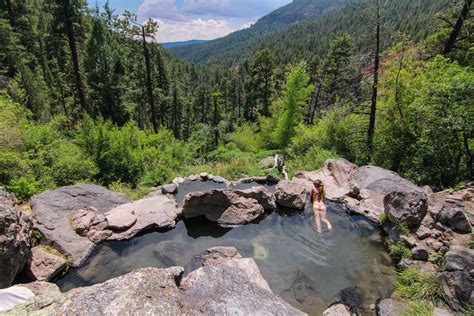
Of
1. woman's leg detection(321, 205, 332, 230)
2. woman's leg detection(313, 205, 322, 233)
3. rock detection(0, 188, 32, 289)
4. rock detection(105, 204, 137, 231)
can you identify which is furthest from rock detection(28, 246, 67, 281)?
woman's leg detection(321, 205, 332, 230)

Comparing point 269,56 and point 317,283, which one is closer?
point 317,283

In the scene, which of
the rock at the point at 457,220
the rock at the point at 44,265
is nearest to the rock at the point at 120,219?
the rock at the point at 44,265

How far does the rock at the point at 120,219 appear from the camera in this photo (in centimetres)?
754

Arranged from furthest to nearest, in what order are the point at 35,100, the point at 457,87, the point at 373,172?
the point at 35,100 → the point at 373,172 → the point at 457,87

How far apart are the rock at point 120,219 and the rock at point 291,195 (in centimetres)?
510

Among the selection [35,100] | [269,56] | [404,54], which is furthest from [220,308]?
[269,56]

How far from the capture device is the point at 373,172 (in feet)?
33.9

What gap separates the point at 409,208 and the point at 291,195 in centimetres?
355

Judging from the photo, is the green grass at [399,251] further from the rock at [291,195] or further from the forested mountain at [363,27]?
the forested mountain at [363,27]

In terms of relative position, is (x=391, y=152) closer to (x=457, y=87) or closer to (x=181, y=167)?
(x=457, y=87)

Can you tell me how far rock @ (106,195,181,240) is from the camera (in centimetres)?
757

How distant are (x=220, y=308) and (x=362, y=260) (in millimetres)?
4654

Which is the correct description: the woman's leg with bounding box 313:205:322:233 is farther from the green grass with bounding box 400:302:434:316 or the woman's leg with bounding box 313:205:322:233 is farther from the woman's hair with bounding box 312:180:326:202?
the green grass with bounding box 400:302:434:316

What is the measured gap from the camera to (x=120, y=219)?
774 cm
